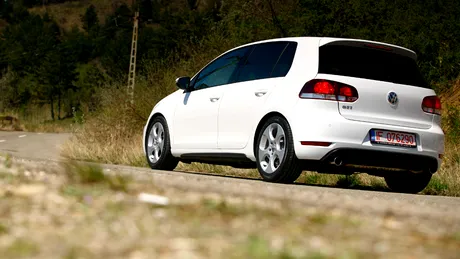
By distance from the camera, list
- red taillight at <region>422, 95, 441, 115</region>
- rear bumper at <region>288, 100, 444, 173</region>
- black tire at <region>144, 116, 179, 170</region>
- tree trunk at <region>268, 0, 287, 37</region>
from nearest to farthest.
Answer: rear bumper at <region>288, 100, 444, 173</region>
red taillight at <region>422, 95, 441, 115</region>
black tire at <region>144, 116, 179, 170</region>
tree trunk at <region>268, 0, 287, 37</region>

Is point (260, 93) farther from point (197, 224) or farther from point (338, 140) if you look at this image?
point (197, 224)

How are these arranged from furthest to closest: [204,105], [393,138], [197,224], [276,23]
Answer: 1. [276,23]
2. [204,105]
3. [393,138]
4. [197,224]

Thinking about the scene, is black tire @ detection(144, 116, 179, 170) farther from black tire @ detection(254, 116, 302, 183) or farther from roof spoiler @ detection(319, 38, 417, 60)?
roof spoiler @ detection(319, 38, 417, 60)

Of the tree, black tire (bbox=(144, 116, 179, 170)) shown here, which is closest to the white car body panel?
black tire (bbox=(144, 116, 179, 170))

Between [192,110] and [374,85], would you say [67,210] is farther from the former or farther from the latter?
[192,110]

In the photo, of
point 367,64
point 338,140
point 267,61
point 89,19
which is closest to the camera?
point 338,140

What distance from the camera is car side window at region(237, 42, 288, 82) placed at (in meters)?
9.19

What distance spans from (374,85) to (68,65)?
88524 mm

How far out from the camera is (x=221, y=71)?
1031cm

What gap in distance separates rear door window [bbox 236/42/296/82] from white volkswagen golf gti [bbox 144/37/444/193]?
15mm

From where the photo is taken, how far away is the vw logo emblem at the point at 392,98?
A: 854 cm

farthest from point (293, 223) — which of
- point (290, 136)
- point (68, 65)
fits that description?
point (68, 65)

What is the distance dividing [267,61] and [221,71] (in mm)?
1115

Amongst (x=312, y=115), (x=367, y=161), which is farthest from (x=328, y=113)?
(x=367, y=161)
